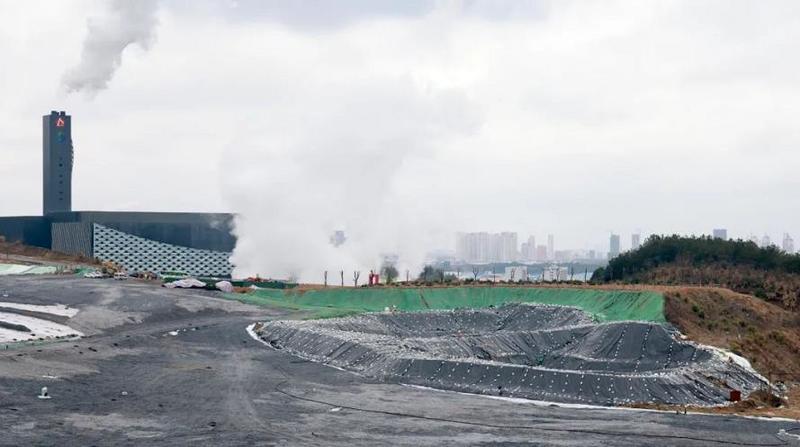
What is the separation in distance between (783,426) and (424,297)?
1112 inches

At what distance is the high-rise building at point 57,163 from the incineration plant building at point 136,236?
162 millimetres

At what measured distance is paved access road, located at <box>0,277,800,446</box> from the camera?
67.3 feet

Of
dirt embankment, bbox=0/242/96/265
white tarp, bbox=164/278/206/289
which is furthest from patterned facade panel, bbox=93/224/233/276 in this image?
white tarp, bbox=164/278/206/289

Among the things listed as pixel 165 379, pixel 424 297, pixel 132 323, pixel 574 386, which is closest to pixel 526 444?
pixel 574 386

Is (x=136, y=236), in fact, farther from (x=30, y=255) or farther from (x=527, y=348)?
(x=527, y=348)

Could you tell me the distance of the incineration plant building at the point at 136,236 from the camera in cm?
7569

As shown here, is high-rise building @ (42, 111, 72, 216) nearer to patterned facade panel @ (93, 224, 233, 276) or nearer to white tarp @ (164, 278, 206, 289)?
patterned facade panel @ (93, 224, 233, 276)

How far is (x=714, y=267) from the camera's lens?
2269 inches

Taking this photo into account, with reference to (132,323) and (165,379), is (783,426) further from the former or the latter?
(132,323)

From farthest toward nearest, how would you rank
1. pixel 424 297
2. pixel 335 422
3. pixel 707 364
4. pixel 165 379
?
pixel 424 297
pixel 707 364
pixel 165 379
pixel 335 422

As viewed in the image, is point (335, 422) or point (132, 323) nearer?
point (335, 422)

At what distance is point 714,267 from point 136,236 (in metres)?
46.0

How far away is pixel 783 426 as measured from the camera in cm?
2292

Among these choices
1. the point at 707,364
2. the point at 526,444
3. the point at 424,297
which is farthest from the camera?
the point at 424,297
